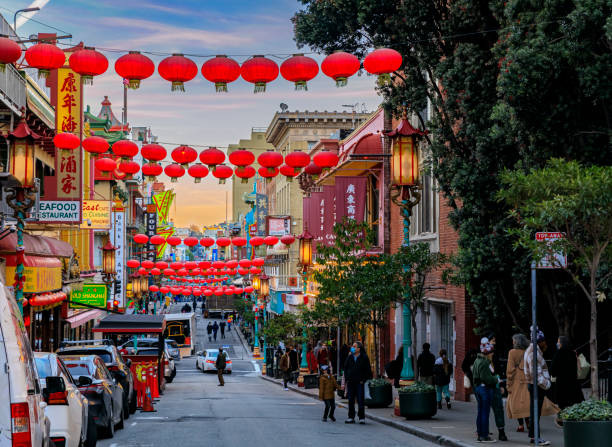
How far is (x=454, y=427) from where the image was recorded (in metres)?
17.8

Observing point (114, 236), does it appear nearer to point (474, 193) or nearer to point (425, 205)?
point (425, 205)

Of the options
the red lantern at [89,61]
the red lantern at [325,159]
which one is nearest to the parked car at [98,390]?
the red lantern at [89,61]

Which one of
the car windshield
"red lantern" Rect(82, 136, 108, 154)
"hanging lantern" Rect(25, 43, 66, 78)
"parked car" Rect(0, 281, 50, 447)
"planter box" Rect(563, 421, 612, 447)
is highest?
"hanging lantern" Rect(25, 43, 66, 78)

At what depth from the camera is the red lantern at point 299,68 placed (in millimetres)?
15977

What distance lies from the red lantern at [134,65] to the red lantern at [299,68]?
2352 mm

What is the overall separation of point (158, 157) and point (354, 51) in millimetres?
5464

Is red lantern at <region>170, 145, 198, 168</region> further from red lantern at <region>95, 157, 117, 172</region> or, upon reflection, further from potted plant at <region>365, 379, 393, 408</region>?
potted plant at <region>365, 379, 393, 408</region>

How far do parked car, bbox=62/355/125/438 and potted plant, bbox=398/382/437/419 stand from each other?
6044 millimetres

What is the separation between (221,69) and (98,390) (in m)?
5.99

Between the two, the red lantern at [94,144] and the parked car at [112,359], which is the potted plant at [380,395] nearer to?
the parked car at [112,359]

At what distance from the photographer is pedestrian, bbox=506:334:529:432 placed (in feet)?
50.0

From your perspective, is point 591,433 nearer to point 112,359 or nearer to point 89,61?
point 89,61

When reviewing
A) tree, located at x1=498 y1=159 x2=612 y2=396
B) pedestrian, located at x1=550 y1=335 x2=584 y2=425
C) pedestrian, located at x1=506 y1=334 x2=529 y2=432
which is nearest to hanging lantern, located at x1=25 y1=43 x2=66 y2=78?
tree, located at x1=498 y1=159 x2=612 y2=396

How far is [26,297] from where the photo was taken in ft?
91.8
